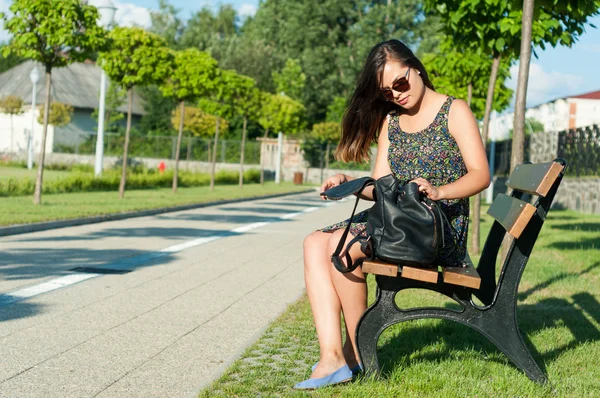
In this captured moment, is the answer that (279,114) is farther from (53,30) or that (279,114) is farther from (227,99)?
(53,30)

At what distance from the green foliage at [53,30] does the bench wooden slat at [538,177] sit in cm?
1457

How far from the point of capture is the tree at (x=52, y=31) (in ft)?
59.5

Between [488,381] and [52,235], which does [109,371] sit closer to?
[488,381]

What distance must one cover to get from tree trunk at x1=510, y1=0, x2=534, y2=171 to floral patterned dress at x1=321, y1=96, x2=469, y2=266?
14.1 ft

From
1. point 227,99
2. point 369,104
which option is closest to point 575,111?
point 227,99

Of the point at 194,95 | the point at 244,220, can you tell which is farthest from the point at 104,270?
the point at 194,95

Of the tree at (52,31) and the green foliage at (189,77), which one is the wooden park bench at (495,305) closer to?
the tree at (52,31)

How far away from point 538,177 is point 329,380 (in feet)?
4.68

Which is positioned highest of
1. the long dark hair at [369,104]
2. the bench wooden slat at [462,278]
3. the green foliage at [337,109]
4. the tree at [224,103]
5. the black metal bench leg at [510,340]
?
the green foliage at [337,109]

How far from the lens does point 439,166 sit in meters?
4.68

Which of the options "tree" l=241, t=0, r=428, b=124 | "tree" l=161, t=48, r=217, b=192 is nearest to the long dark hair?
"tree" l=161, t=48, r=217, b=192

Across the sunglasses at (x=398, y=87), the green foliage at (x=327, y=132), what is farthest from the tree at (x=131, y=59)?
the green foliage at (x=327, y=132)

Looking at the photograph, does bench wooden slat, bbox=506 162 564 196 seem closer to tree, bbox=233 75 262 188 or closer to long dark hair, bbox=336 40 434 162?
long dark hair, bbox=336 40 434 162

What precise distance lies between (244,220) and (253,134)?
46.6 meters
